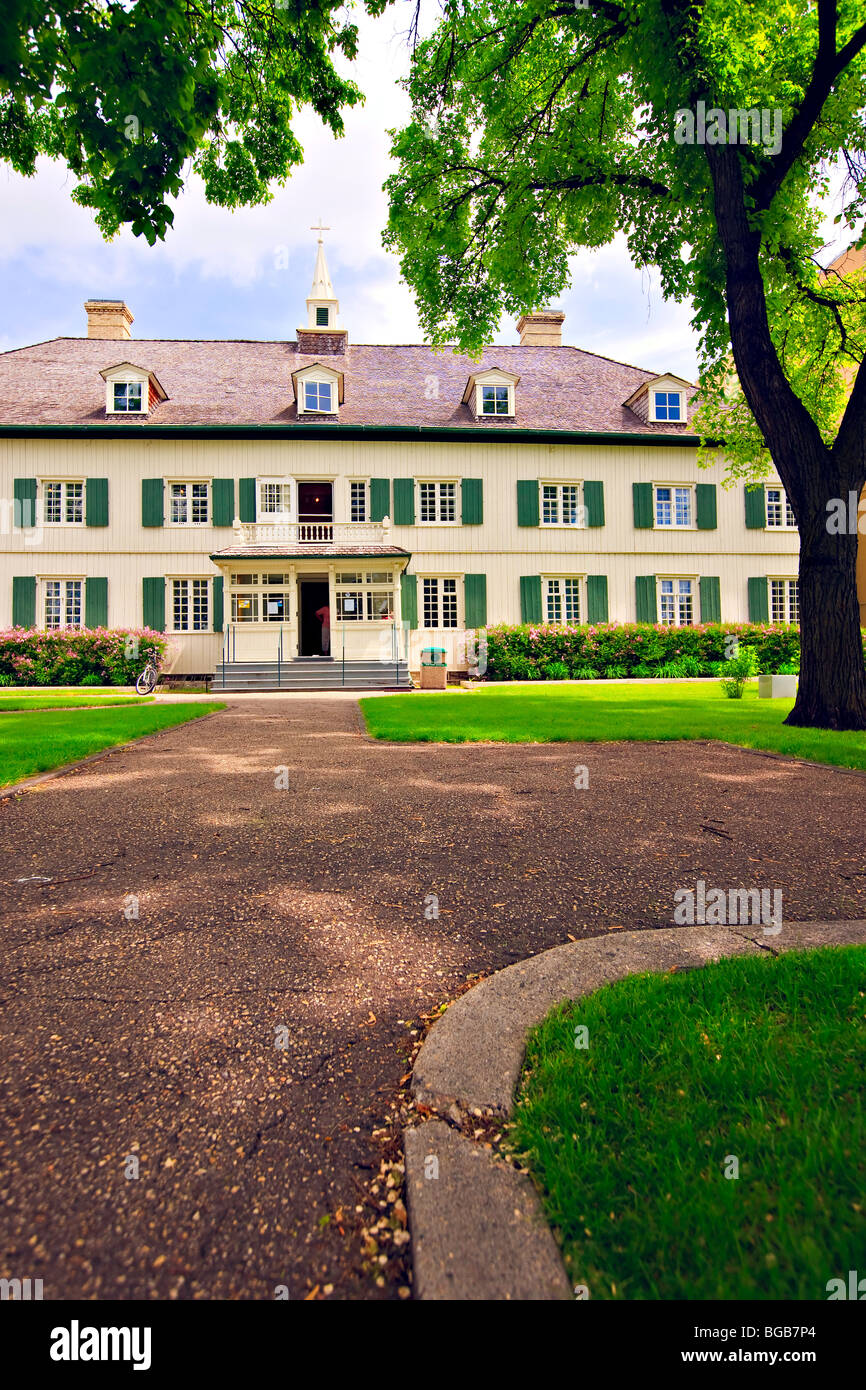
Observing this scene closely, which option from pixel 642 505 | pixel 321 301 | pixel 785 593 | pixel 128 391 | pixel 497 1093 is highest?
pixel 321 301

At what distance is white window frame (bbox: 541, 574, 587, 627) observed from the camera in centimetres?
2291

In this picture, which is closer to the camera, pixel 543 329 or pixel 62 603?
pixel 62 603

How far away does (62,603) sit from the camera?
21750 millimetres

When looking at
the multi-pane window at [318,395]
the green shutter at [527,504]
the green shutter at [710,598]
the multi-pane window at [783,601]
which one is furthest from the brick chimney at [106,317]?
the multi-pane window at [783,601]

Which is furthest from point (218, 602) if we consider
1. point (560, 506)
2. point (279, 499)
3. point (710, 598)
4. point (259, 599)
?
point (710, 598)

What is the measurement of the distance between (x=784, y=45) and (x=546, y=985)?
1341 centimetres

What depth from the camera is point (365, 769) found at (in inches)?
239

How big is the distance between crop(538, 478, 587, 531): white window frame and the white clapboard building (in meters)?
0.10

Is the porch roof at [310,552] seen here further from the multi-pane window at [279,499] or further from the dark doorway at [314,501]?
the dark doorway at [314,501]

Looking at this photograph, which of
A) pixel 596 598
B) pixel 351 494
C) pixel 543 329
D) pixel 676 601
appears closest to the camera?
pixel 351 494

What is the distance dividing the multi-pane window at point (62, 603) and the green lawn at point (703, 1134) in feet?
78.0

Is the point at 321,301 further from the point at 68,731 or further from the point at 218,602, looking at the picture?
the point at 68,731

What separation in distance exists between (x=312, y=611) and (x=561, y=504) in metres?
10.3

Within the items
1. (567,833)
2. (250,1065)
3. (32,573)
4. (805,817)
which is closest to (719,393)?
(805,817)
